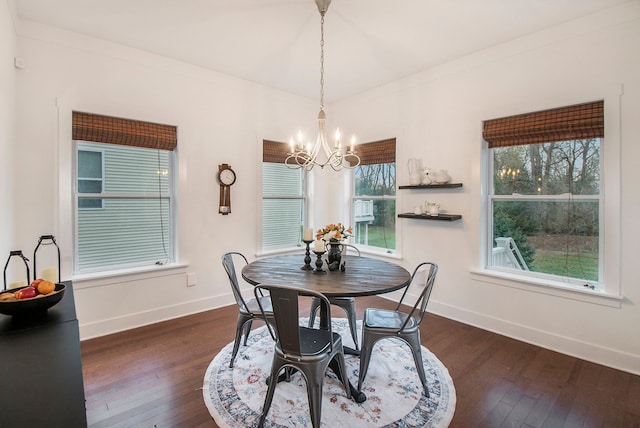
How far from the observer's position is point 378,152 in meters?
4.18

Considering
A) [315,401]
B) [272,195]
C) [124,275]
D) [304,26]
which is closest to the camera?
[315,401]

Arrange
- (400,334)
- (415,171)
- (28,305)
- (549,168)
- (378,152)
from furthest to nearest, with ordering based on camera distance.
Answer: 1. (378,152)
2. (415,171)
3. (549,168)
4. (400,334)
5. (28,305)

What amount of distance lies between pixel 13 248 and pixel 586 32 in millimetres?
5035

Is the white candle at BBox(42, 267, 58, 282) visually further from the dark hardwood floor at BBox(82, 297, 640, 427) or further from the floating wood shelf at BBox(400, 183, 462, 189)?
the floating wood shelf at BBox(400, 183, 462, 189)

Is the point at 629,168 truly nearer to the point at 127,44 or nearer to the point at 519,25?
the point at 519,25

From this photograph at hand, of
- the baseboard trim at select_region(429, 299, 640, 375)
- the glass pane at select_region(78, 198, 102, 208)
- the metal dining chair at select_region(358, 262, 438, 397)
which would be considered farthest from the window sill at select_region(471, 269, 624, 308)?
the glass pane at select_region(78, 198, 102, 208)

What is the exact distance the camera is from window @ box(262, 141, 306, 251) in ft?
14.0

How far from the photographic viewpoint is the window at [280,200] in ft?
14.0

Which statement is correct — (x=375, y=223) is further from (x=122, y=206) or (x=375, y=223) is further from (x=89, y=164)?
(x=89, y=164)

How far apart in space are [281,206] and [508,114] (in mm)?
2917

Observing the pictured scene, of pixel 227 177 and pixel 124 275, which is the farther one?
pixel 227 177

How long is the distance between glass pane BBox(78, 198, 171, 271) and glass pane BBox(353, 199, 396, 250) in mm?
2567

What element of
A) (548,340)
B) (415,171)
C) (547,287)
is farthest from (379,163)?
(548,340)

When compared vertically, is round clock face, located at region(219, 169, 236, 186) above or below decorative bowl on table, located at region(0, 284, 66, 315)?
above
